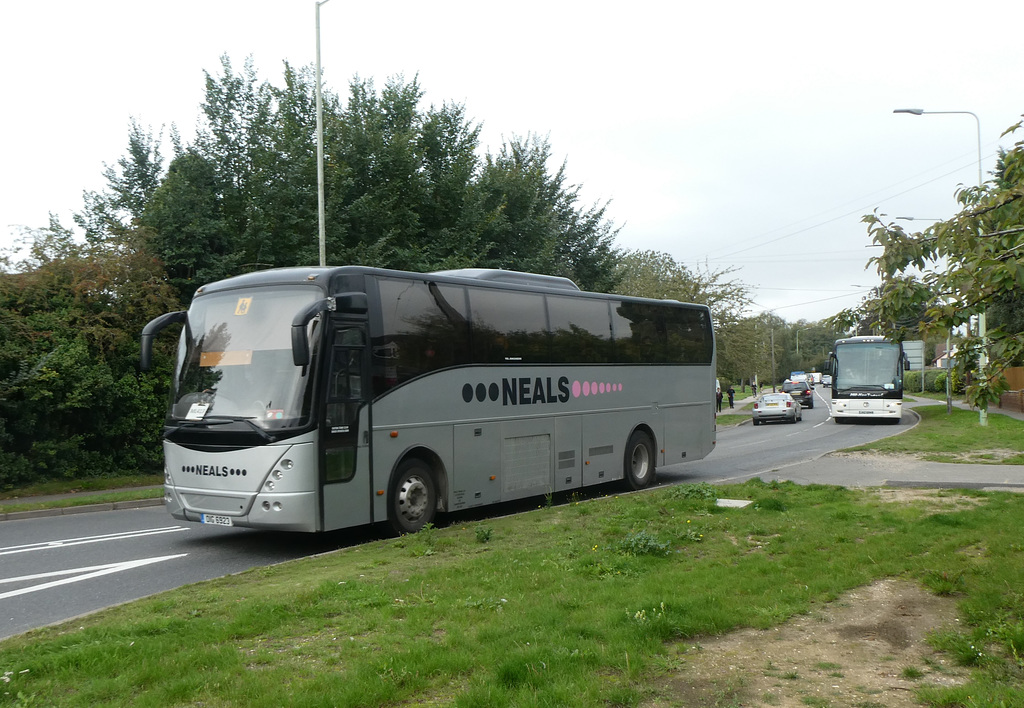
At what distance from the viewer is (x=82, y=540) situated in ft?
38.3

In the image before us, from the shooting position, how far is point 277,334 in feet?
33.6

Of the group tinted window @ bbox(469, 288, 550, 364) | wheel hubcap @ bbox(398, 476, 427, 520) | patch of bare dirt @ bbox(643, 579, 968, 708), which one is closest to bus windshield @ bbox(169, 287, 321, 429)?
wheel hubcap @ bbox(398, 476, 427, 520)

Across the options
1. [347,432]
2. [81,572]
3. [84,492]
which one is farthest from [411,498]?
[84,492]

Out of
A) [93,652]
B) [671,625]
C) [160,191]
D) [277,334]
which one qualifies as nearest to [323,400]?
[277,334]

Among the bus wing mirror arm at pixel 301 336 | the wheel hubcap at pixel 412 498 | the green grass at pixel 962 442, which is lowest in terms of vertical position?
the green grass at pixel 962 442

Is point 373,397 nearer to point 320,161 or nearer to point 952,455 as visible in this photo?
point 320,161

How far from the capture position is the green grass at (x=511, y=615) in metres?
4.80

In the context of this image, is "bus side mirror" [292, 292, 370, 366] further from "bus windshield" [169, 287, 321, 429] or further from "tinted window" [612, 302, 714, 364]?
"tinted window" [612, 302, 714, 364]

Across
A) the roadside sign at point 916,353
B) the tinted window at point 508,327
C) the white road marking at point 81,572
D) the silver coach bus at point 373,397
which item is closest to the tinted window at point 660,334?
the silver coach bus at point 373,397

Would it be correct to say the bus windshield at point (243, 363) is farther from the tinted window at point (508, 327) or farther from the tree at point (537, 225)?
→ the tree at point (537, 225)

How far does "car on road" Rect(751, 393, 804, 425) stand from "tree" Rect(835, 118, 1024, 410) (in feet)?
108

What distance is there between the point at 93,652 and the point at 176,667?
0.71 meters

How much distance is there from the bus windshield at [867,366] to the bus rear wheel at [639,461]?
74.3 ft

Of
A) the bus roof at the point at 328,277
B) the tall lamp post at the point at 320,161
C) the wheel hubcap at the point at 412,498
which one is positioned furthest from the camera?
the tall lamp post at the point at 320,161
